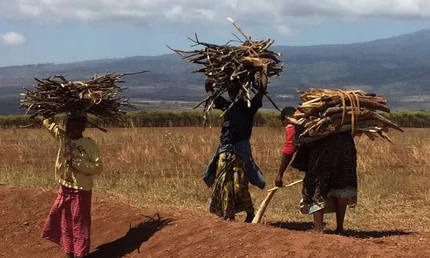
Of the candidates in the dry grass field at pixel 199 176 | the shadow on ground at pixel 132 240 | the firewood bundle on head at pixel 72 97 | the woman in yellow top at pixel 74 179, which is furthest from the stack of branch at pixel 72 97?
the dry grass field at pixel 199 176

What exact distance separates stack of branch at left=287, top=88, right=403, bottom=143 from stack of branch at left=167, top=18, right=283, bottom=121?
52 centimetres

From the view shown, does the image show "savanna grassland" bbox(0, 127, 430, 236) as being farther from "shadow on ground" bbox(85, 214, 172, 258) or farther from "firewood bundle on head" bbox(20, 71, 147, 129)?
"firewood bundle on head" bbox(20, 71, 147, 129)

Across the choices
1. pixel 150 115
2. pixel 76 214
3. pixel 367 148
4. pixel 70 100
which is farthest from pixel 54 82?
pixel 150 115

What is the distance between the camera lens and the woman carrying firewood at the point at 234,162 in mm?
6680

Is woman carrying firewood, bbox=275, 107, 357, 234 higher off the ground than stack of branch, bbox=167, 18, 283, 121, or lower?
lower

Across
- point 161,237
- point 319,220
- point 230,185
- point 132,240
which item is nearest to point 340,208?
point 319,220

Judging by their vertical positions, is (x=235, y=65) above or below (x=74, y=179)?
above

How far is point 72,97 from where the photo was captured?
629 cm

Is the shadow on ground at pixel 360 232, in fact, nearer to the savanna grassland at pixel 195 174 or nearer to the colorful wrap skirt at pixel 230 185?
the savanna grassland at pixel 195 174

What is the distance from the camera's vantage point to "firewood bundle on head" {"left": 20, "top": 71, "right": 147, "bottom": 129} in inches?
247

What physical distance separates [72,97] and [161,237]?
64.4 inches

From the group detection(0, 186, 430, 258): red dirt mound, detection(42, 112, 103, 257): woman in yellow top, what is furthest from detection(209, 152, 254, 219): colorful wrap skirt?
detection(42, 112, 103, 257): woman in yellow top

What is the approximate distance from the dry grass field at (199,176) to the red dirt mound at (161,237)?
57 centimetres

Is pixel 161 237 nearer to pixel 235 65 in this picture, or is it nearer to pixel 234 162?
pixel 234 162
